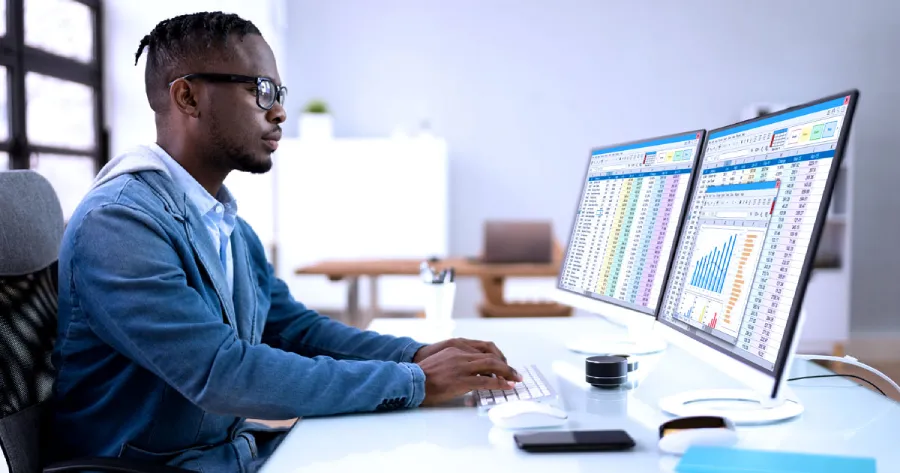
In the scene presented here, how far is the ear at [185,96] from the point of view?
1428 millimetres

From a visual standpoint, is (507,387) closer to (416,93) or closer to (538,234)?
(538,234)

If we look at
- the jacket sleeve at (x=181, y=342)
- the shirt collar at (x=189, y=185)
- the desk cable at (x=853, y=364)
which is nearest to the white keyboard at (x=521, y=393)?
the jacket sleeve at (x=181, y=342)

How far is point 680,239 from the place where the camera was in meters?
1.38

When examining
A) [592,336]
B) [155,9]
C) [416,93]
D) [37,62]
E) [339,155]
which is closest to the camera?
[592,336]

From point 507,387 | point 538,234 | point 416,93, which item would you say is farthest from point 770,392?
point 416,93

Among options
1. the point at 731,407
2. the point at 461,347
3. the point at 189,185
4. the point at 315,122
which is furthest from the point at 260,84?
the point at 315,122

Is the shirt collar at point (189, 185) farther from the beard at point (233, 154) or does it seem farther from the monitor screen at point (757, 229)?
the monitor screen at point (757, 229)

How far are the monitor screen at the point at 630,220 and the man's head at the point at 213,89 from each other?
717mm

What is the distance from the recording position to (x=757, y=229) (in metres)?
1.11

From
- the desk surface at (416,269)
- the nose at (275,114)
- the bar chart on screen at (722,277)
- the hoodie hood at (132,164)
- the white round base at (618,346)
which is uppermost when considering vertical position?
the nose at (275,114)

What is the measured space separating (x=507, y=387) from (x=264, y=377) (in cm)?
39

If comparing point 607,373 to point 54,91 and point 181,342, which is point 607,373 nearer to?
point 181,342

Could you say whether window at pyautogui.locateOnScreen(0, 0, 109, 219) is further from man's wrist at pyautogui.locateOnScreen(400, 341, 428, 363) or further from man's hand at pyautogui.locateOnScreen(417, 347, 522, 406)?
man's hand at pyautogui.locateOnScreen(417, 347, 522, 406)

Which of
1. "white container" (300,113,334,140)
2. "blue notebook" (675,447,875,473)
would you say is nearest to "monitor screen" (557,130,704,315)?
"blue notebook" (675,447,875,473)
